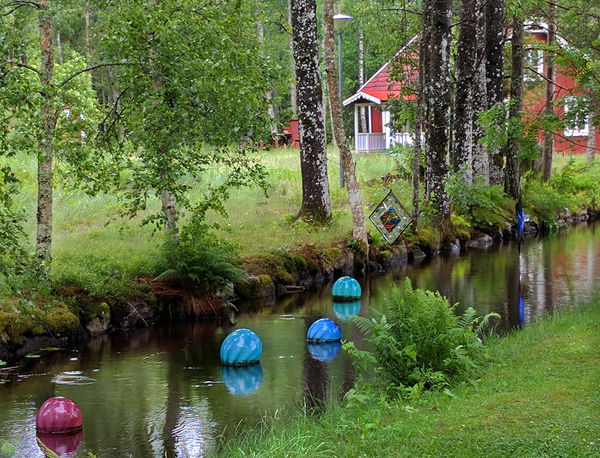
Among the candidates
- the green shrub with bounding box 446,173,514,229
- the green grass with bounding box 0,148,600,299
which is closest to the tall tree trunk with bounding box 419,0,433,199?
the green shrub with bounding box 446,173,514,229

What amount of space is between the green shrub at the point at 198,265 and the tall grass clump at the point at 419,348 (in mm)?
7114

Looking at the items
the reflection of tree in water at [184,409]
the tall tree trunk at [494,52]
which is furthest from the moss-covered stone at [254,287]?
the tall tree trunk at [494,52]

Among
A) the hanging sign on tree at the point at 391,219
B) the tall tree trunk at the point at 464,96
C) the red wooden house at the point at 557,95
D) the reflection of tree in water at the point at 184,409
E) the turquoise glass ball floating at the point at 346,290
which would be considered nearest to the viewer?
the reflection of tree in water at the point at 184,409

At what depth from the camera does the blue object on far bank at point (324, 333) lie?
47.5 ft

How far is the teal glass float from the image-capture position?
16.8 meters

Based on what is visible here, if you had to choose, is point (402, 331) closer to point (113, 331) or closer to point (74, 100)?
point (113, 331)

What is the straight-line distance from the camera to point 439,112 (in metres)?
24.3

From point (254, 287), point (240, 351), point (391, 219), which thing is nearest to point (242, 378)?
point (240, 351)

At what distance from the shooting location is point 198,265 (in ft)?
56.4

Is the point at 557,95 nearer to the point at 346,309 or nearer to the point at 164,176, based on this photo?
the point at 346,309

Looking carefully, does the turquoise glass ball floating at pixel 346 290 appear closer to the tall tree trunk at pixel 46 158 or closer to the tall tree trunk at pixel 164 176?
the tall tree trunk at pixel 164 176

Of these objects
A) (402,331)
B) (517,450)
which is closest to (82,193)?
(402,331)

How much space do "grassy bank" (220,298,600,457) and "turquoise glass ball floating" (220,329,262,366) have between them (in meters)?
3.03

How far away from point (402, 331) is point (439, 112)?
48.8 feet
